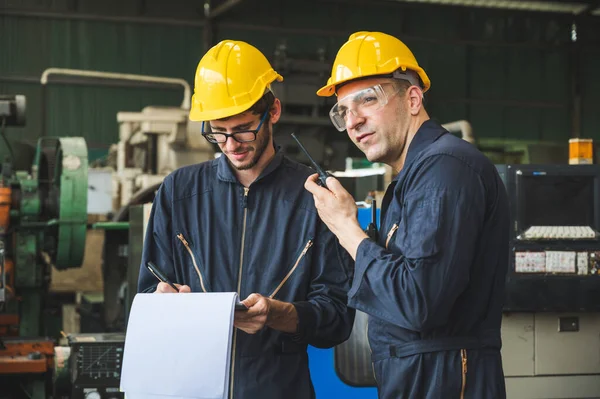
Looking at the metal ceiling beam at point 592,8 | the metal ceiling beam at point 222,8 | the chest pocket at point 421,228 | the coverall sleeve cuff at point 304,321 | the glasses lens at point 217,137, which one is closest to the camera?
the chest pocket at point 421,228

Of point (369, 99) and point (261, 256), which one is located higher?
point (369, 99)

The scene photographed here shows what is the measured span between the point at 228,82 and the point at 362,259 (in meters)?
0.57

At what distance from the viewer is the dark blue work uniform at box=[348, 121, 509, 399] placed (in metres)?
1.51

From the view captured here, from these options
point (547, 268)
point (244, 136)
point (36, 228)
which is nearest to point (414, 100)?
point (244, 136)

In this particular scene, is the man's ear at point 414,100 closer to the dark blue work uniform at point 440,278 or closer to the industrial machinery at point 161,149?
the dark blue work uniform at point 440,278

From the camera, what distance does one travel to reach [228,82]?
74.7 inches

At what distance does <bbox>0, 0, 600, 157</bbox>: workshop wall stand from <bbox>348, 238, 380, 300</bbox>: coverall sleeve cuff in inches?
332

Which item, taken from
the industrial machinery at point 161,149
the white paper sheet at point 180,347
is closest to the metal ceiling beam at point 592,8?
the industrial machinery at point 161,149

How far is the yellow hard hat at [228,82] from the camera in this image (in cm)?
188

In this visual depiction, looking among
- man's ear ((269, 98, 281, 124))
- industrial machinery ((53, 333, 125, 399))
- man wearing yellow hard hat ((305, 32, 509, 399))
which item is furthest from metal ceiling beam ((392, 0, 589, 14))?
man wearing yellow hard hat ((305, 32, 509, 399))

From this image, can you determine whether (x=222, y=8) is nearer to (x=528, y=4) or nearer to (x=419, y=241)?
(x=528, y=4)

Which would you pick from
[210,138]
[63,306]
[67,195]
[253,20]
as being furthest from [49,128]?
[210,138]

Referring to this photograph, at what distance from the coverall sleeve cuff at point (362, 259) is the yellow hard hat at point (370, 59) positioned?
1.18ft

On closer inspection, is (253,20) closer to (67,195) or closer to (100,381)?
(67,195)
